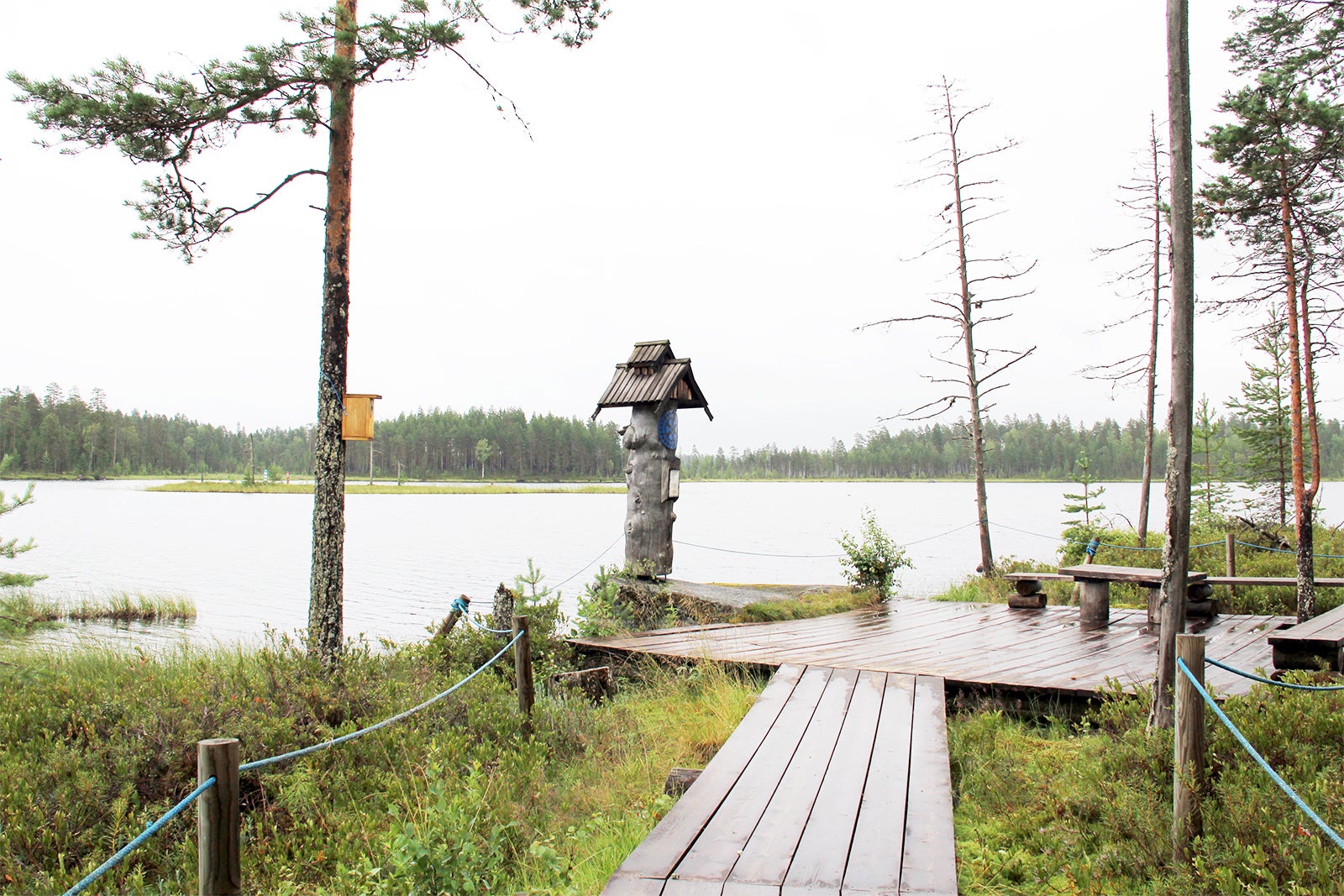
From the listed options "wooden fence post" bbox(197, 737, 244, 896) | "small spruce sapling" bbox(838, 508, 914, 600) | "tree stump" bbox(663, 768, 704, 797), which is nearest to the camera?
"wooden fence post" bbox(197, 737, 244, 896)

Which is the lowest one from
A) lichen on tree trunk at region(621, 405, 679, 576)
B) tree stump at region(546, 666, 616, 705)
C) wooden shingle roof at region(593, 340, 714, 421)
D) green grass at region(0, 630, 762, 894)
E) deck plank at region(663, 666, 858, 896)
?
tree stump at region(546, 666, 616, 705)

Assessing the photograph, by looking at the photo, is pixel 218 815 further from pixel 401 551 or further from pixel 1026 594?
pixel 401 551

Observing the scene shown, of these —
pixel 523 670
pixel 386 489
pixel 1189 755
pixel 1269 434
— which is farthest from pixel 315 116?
pixel 386 489

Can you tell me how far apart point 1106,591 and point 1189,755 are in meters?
6.22

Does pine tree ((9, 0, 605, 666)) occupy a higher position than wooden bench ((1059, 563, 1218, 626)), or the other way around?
pine tree ((9, 0, 605, 666))

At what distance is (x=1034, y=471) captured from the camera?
349 ft

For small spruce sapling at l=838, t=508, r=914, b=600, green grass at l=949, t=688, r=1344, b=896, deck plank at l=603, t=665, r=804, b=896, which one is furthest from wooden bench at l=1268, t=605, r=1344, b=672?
small spruce sapling at l=838, t=508, r=914, b=600

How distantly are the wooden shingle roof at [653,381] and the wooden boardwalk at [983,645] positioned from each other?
319cm

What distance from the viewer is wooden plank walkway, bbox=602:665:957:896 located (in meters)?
3.20

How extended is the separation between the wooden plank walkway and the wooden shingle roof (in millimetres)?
5634

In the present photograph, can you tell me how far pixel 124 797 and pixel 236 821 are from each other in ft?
7.72

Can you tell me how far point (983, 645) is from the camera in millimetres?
8156

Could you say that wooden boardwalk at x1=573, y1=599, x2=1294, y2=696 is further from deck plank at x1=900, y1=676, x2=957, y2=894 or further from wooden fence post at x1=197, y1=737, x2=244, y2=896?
wooden fence post at x1=197, y1=737, x2=244, y2=896

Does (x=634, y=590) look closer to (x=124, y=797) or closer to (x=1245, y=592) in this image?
(x=124, y=797)
